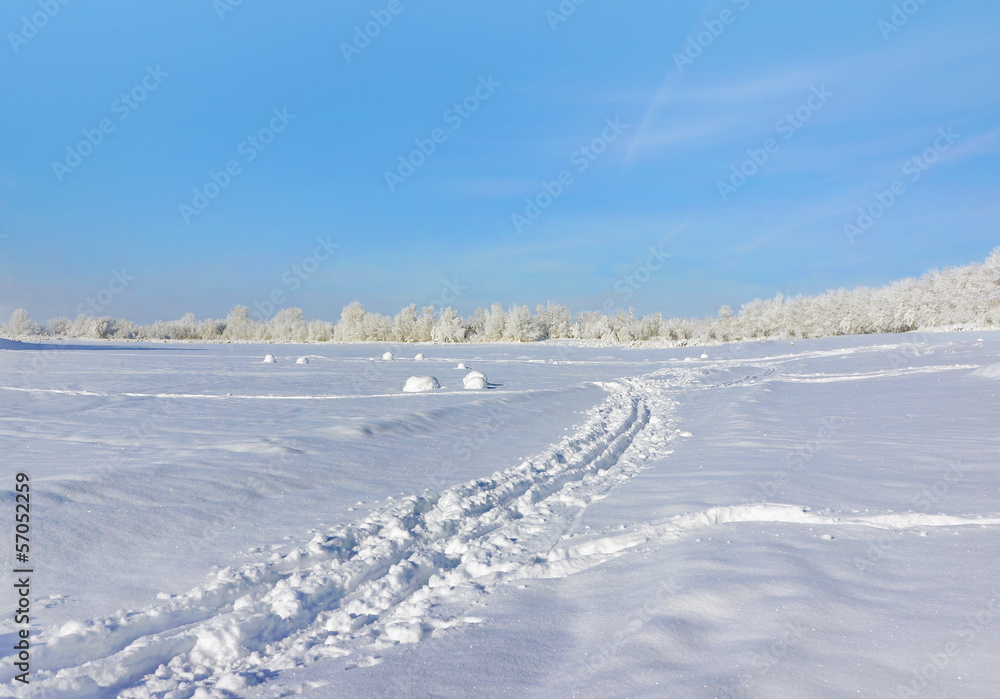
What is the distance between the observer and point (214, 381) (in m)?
17.8

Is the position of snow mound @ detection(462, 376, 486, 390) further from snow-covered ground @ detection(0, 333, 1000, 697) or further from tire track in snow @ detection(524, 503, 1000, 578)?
tire track in snow @ detection(524, 503, 1000, 578)

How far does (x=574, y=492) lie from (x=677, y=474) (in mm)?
1375

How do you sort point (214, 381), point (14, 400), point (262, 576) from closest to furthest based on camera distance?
point (262, 576) → point (14, 400) → point (214, 381)

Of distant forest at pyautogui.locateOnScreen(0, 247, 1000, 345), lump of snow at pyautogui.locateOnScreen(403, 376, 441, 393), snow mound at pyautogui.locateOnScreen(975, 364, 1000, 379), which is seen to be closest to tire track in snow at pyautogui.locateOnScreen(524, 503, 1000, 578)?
lump of snow at pyautogui.locateOnScreen(403, 376, 441, 393)

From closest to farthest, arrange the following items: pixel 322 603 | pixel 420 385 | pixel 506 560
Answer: pixel 322 603 < pixel 506 560 < pixel 420 385

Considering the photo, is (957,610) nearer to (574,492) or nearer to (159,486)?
(574,492)

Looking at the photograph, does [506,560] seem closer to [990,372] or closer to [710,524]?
[710,524]

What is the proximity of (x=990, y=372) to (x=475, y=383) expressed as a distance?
12.9m

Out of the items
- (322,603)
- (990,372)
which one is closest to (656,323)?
(990,372)

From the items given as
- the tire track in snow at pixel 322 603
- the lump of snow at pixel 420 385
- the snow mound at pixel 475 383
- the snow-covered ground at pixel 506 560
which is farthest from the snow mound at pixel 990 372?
the lump of snow at pixel 420 385

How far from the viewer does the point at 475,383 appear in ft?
54.3

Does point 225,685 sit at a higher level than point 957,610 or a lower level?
lower

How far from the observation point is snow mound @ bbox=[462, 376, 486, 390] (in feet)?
54.0

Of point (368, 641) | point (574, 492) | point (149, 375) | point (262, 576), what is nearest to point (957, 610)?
point (368, 641)
